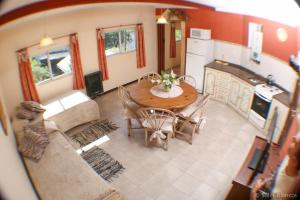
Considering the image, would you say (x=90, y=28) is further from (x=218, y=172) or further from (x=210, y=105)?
(x=218, y=172)

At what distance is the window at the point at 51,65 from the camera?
18.7ft

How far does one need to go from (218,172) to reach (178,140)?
1109mm

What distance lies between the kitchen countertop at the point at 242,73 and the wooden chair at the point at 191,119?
137cm

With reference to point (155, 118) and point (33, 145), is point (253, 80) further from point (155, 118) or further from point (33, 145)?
point (33, 145)

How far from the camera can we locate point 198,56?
Result: 21.1 feet

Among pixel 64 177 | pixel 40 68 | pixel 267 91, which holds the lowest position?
pixel 64 177

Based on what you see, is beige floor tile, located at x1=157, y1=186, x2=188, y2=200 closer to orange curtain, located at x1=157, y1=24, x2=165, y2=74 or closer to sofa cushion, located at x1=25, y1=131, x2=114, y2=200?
sofa cushion, located at x1=25, y1=131, x2=114, y2=200

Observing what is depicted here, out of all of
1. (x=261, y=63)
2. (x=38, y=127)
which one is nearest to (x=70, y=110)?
(x=38, y=127)

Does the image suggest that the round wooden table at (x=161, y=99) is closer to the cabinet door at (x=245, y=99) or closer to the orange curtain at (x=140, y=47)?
the cabinet door at (x=245, y=99)

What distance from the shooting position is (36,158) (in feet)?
12.3

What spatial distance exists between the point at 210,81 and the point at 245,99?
118cm

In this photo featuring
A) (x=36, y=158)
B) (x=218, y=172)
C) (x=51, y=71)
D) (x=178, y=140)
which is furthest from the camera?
(x=51, y=71)

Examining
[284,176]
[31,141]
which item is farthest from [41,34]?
[284,176]

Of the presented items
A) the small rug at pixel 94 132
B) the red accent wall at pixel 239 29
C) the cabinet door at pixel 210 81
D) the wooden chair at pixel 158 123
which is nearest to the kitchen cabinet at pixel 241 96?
the cabinet door at pixel 210 81
